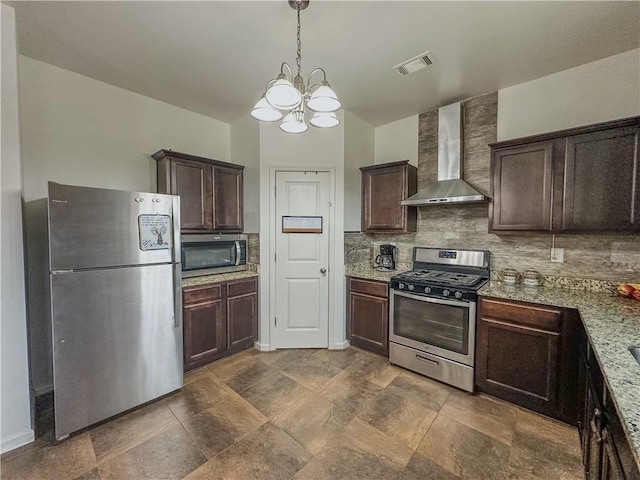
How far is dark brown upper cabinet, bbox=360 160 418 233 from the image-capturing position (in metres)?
3.16

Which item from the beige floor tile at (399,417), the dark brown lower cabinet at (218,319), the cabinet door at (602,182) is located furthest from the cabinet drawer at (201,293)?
the cabinet door at (602,182)

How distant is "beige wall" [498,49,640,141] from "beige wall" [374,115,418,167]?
911mm

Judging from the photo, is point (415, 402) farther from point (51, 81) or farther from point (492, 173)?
point (51, 81)

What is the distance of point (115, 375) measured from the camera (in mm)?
2025

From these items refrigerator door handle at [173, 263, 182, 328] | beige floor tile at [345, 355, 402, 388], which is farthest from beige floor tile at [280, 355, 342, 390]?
refrigerator door handle at [173, 263, 182, 328]

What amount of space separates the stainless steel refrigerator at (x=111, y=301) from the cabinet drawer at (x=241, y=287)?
67 cm

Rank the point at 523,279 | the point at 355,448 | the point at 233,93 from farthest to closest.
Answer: the point at 233,93 < the point at 523,279 < the point at 355,448

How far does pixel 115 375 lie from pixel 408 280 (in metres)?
2.56

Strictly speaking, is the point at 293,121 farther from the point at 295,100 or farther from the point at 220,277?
the point at 220,277

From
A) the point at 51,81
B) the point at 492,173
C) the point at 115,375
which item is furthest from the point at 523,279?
the point at 51,81

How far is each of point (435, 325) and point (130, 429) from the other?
8.41 ft

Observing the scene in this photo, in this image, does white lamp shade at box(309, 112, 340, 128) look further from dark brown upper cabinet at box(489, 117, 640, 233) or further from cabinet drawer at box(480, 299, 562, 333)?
cabinet drawer at box(480, 299, 562, 333)

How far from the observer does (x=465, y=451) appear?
5.75 ft

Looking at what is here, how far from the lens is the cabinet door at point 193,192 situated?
9.28 ft
